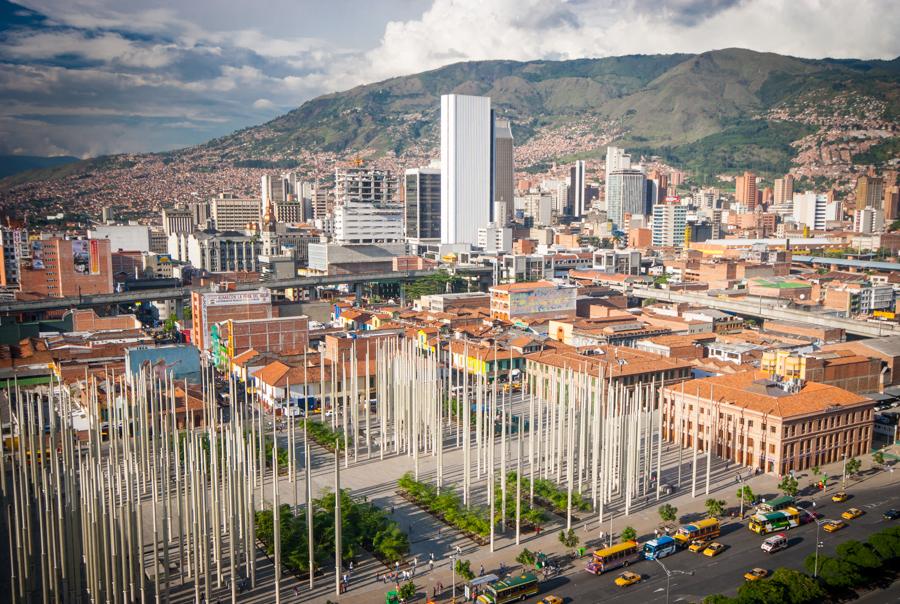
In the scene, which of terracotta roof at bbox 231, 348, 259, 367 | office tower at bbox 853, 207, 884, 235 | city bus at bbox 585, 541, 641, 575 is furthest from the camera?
office tower at bbox 853, 207, 884, 235

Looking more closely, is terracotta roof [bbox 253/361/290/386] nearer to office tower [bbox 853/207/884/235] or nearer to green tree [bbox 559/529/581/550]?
green tree [bbox 559/529/581/550]

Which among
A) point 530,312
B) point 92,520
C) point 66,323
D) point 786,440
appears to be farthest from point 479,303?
point 92,520

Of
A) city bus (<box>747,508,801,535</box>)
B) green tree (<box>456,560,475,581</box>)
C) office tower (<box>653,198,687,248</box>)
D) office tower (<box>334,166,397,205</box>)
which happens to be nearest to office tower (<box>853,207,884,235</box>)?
office tower (<box>653,198,687,248</box>)

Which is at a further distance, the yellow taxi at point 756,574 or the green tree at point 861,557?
the yellow taxi at point 756,574

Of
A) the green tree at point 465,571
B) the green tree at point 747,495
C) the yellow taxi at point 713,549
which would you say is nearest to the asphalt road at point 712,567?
the yellow taxi at point 713,549

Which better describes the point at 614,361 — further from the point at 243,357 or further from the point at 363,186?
the point at 363,186

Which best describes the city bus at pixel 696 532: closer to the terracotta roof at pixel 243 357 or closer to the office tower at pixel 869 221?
the terracotta roof at pixel 243 357
